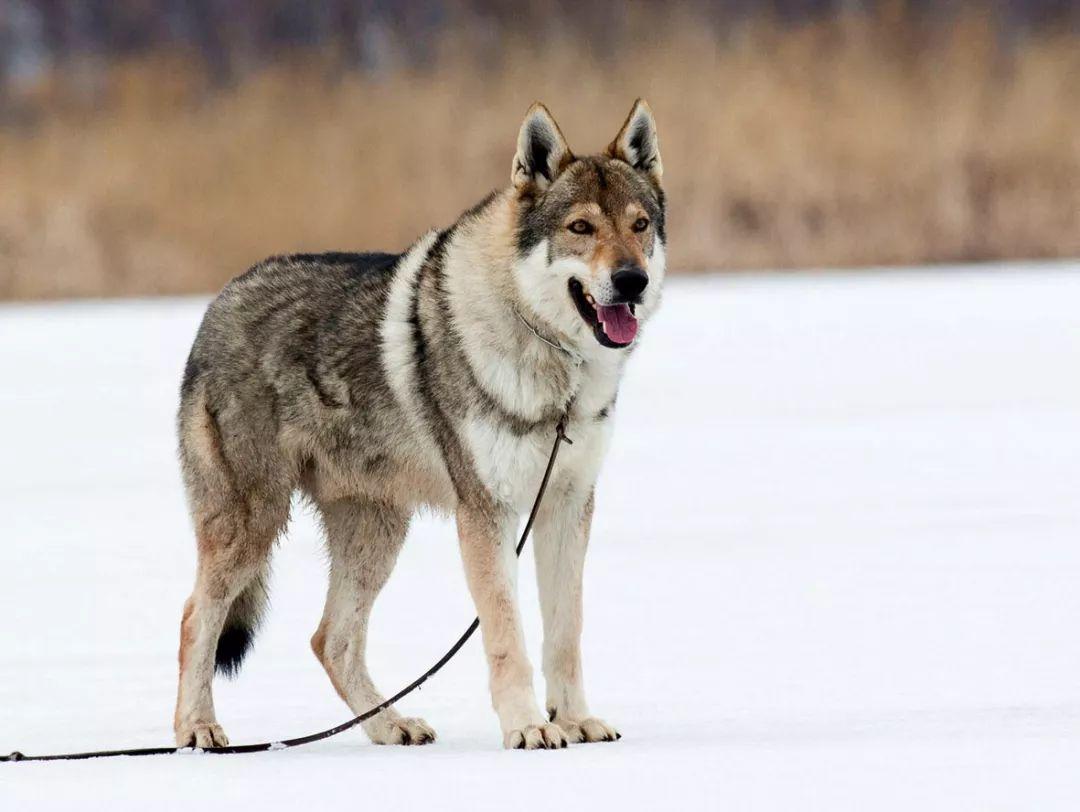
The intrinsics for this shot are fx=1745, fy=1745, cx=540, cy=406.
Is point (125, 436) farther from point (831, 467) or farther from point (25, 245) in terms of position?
point (25, 245)

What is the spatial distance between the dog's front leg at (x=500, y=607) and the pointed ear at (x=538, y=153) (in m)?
1.09

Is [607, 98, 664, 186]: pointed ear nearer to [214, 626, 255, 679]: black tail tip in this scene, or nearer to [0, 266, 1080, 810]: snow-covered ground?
[0, 266, 1080, 810]: snow-covered ground

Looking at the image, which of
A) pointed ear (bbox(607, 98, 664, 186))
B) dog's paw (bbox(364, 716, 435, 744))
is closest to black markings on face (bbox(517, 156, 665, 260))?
pointed ear (bbox(607, 98, 664, 186))

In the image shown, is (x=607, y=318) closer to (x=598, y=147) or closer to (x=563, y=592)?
(x=563, y=592)

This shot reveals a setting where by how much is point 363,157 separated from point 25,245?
449cm

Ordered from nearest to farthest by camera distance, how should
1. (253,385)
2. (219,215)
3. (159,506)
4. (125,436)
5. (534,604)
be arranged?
(253,385) < (534,604) < (159,506) < (125,436) < (219,215)

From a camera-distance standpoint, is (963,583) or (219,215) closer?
(963,583)

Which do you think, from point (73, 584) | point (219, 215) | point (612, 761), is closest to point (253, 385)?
point (612, 761)

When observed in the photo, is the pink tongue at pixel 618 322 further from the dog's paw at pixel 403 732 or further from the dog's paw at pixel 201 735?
the dog's paw at pixel 201 735

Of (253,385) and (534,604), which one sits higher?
(253,385)

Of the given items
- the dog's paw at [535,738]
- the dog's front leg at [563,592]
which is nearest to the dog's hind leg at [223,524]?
the dog's front leg at [563,592]

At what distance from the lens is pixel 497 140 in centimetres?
2170

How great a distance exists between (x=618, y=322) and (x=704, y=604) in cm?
232

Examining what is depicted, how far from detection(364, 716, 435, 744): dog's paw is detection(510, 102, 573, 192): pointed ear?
1.80 meters
